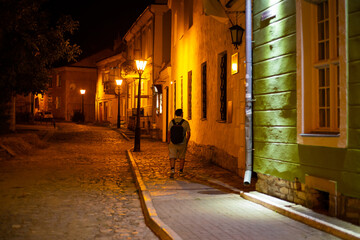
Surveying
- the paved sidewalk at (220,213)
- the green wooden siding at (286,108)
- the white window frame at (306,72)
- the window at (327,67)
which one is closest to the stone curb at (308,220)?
the paved sidewalk at (220,213)

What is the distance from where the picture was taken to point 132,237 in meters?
5.70

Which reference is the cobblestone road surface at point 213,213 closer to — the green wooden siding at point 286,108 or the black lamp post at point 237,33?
the green wooden siding at point 286,108

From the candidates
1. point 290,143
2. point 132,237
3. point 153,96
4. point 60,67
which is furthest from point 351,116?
point 60,67

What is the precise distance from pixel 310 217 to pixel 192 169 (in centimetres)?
625

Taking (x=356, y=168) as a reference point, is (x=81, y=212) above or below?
below

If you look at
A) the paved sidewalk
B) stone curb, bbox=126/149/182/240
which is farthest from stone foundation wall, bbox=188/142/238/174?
stone curb, bbox=126/149/182/240

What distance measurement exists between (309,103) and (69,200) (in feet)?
16.8

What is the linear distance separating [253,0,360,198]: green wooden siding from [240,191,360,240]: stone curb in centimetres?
56

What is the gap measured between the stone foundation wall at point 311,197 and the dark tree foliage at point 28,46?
9249 mm

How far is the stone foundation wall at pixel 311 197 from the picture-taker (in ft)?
18.5

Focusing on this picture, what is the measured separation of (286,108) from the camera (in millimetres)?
7020

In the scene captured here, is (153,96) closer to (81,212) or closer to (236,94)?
(236,94)

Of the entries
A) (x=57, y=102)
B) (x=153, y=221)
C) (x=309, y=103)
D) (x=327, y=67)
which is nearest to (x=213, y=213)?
(x=153, y=221)

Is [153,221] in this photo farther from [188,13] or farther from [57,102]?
[57,102]
